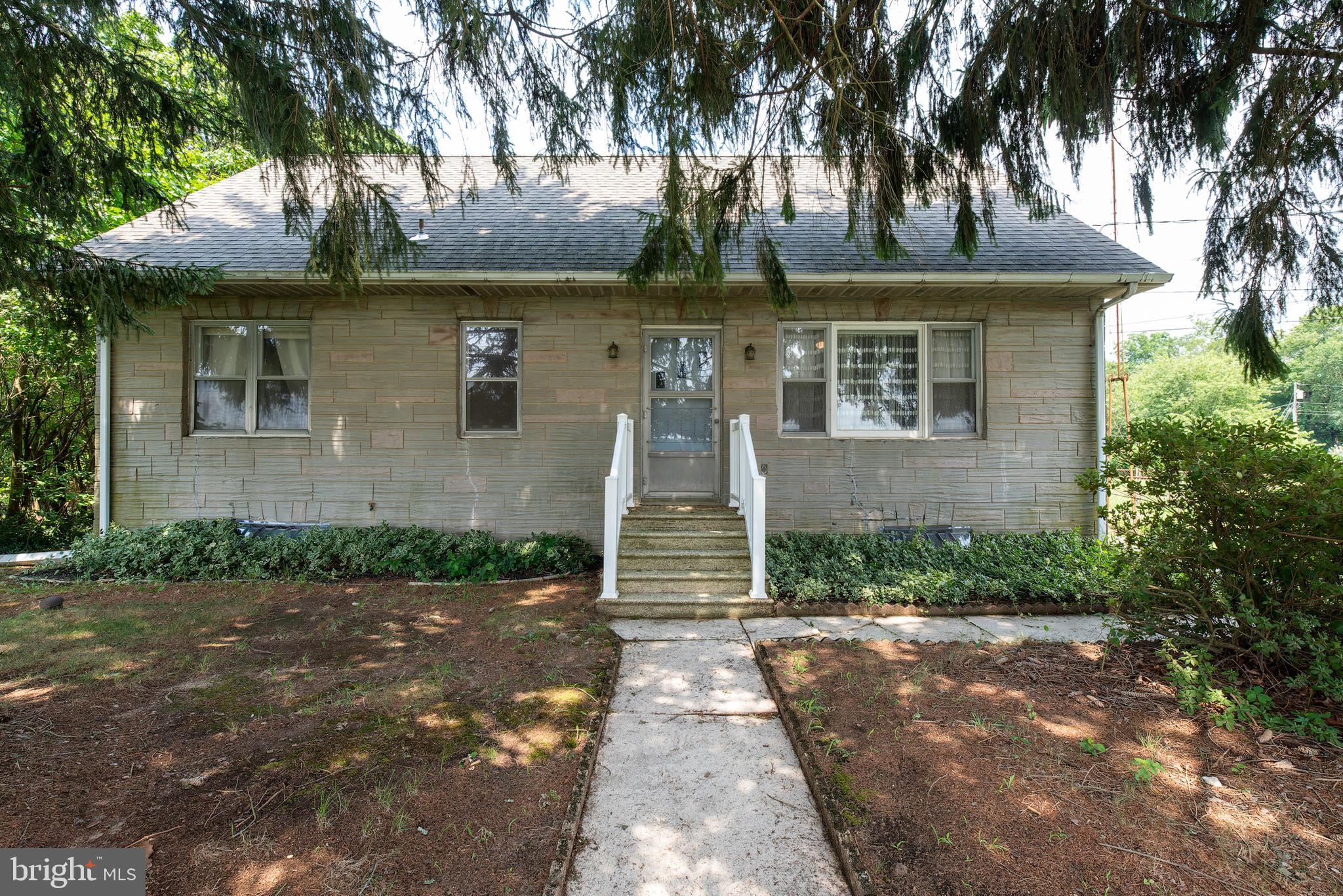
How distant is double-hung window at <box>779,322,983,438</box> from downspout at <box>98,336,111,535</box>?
778 centimetres

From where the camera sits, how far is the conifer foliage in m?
3.60

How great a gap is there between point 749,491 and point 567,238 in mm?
3871

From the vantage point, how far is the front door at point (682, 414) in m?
7.05

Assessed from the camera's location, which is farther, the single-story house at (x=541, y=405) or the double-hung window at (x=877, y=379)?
the double-hung window at (x=877, y=379)

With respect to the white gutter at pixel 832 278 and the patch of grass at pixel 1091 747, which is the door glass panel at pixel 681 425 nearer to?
the white gutter at pixel 832 278

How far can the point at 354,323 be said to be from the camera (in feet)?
22.5

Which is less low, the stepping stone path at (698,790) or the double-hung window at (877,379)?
the double-hung window at (877,379)

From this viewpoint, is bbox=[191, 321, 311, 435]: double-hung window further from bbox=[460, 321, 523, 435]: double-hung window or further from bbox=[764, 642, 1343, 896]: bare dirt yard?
bbox=[764, 642, 1343, 896]: bare dirt yard

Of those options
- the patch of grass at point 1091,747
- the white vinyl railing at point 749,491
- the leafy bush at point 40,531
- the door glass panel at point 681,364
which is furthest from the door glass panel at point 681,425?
the leafy bush at point 40,531

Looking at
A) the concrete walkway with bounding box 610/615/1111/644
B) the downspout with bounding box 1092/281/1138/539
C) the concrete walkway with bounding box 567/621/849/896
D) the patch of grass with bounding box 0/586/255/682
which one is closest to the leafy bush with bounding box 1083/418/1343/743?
the concrete walkway with bounding box 610/615/1111/644

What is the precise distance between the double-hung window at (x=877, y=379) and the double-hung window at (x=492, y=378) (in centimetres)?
319

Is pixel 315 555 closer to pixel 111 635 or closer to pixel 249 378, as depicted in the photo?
pixel 111 635

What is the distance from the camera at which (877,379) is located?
7.05 meters

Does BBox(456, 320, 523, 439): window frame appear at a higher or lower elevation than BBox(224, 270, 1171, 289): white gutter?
lower
